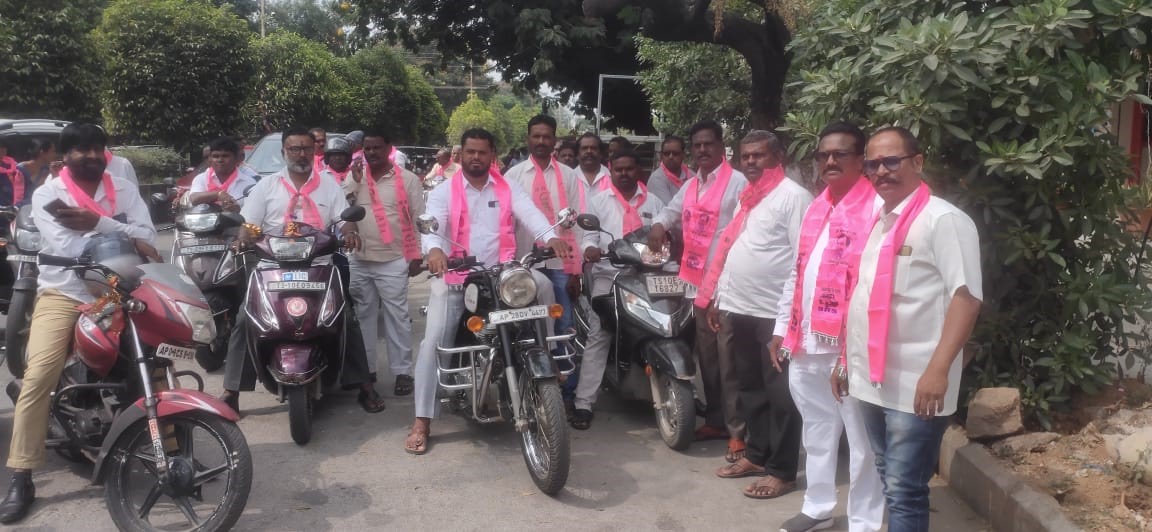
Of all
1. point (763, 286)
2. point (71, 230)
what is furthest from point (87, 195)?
Answer: point (763, 286)


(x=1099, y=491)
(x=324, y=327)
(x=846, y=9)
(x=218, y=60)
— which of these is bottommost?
(x=1099, y=491)

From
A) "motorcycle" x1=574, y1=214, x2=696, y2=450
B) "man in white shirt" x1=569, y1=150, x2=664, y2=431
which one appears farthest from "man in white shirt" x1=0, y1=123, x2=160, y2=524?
"man in white shirt" x1=569, y1=150, x2=664, y2=431

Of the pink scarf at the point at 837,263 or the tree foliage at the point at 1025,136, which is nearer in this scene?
the pink scarf at the point at 837,263

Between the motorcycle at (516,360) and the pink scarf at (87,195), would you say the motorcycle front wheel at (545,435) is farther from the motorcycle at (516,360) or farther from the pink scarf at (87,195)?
the pink scarf at (87,195)

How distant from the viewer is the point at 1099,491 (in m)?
3.93

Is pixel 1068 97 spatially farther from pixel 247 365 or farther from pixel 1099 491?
pixel 247 365

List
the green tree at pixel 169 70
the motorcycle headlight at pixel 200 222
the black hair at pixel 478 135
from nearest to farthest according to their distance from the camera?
the black hair at pixel 478 135 < the motorcycle headlight at pixel 200 222 < the green tree at pixel 169 70

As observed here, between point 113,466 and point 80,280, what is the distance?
102 cm

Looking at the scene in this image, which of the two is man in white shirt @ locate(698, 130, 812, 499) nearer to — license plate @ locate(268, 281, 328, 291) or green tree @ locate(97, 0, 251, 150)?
license plate @ locate(268, 281, 328, 291)

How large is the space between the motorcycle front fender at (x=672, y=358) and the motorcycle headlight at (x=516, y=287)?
0.98m

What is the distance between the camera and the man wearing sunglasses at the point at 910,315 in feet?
9.82

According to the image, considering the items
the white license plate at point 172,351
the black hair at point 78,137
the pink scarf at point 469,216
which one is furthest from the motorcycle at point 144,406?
the pink scarf at point 469,216

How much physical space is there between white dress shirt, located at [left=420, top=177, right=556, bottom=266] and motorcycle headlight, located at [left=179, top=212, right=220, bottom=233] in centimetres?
173

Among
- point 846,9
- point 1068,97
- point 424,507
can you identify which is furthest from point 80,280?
point 1068,97
